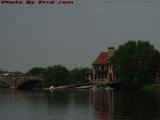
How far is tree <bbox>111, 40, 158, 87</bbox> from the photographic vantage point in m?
140

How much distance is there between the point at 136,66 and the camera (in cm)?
14050

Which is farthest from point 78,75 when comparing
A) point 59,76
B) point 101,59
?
point 101,59

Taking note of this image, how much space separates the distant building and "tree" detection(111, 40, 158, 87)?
2508 centimetres

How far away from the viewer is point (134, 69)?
14025 centimetres

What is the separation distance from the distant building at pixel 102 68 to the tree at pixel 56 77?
758 cm

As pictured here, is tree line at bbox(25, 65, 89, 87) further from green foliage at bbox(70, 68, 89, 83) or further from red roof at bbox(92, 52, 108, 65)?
A: red roof at bbox(92, 52, 108, 65)

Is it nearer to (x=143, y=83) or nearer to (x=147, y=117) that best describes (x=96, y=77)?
(x=143, y=83)

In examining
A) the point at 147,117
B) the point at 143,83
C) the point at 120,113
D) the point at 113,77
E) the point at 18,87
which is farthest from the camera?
the point at 18,87

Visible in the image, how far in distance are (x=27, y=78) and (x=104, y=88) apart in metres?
50.2

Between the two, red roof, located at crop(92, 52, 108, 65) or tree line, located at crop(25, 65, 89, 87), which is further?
tree line, located at crop(25, 65, 89, 87)

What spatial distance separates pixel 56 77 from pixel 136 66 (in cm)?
4572

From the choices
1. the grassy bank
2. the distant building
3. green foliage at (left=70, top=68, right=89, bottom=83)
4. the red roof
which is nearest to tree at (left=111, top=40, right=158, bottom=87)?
the grassy bank

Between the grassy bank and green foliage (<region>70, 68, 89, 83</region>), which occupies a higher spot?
green foliage (<region>70, 68, 89, 83</region>)

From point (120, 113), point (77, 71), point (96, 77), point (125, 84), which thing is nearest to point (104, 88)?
point (125, 84)
